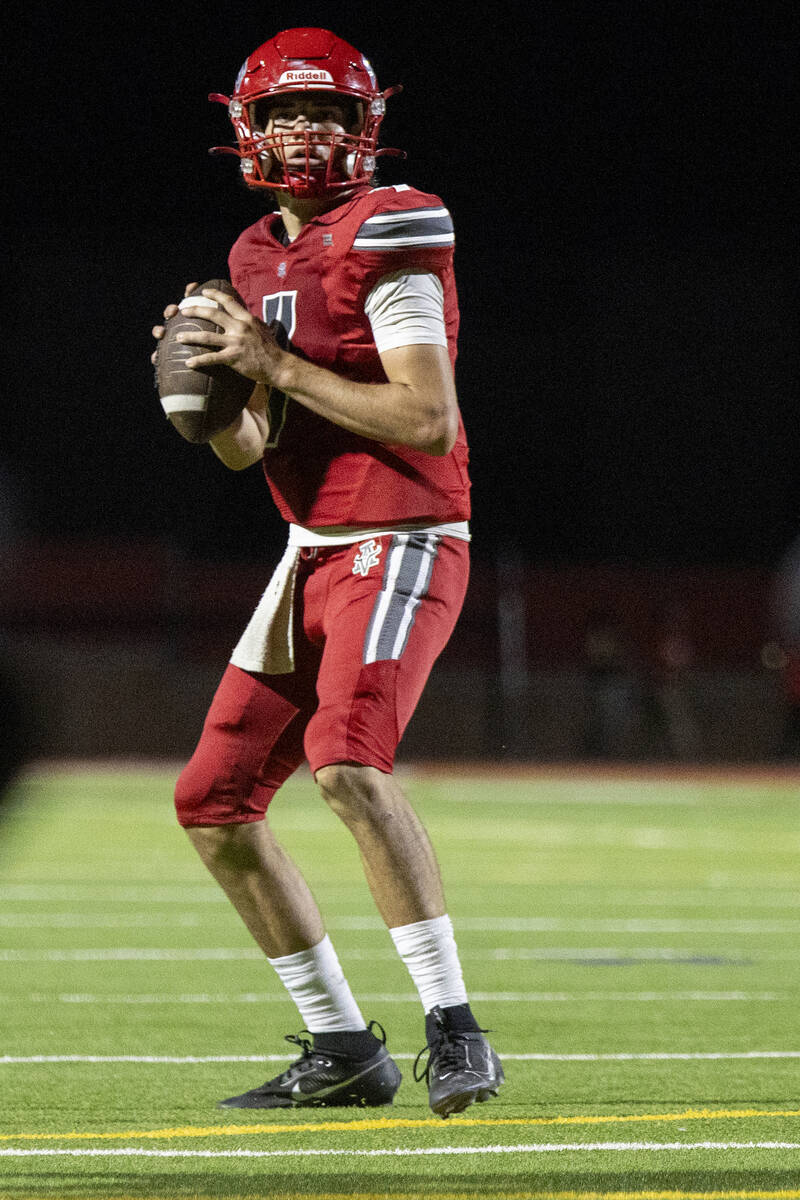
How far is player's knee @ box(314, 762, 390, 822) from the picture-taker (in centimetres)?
366

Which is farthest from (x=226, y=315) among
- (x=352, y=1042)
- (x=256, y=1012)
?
(x=256, y=1012)

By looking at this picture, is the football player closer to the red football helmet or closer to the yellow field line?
the red football helmet

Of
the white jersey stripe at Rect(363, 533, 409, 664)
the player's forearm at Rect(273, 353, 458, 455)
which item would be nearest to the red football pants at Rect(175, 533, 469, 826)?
the white jersey stripe at Rect(363, 533, 409, 664)

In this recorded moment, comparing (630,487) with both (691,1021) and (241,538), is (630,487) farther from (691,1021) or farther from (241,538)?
(691,1021)

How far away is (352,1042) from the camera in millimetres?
4125

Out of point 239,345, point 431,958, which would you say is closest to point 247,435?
point 239,345

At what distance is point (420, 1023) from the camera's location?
5395 millimetres

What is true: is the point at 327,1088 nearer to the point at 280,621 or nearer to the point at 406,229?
the point at 280,621

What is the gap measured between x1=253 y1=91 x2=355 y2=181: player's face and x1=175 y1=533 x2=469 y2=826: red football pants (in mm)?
840

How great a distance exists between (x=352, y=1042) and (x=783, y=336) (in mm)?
27564

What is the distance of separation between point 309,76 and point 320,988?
1.96 metres

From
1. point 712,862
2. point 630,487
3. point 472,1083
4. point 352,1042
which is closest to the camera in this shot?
point 472,1083

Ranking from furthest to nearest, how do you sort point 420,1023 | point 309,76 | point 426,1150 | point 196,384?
point 420,1023 < point 309,76 < point 196,384 < point 426,1150

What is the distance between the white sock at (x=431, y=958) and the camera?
12.2ft
